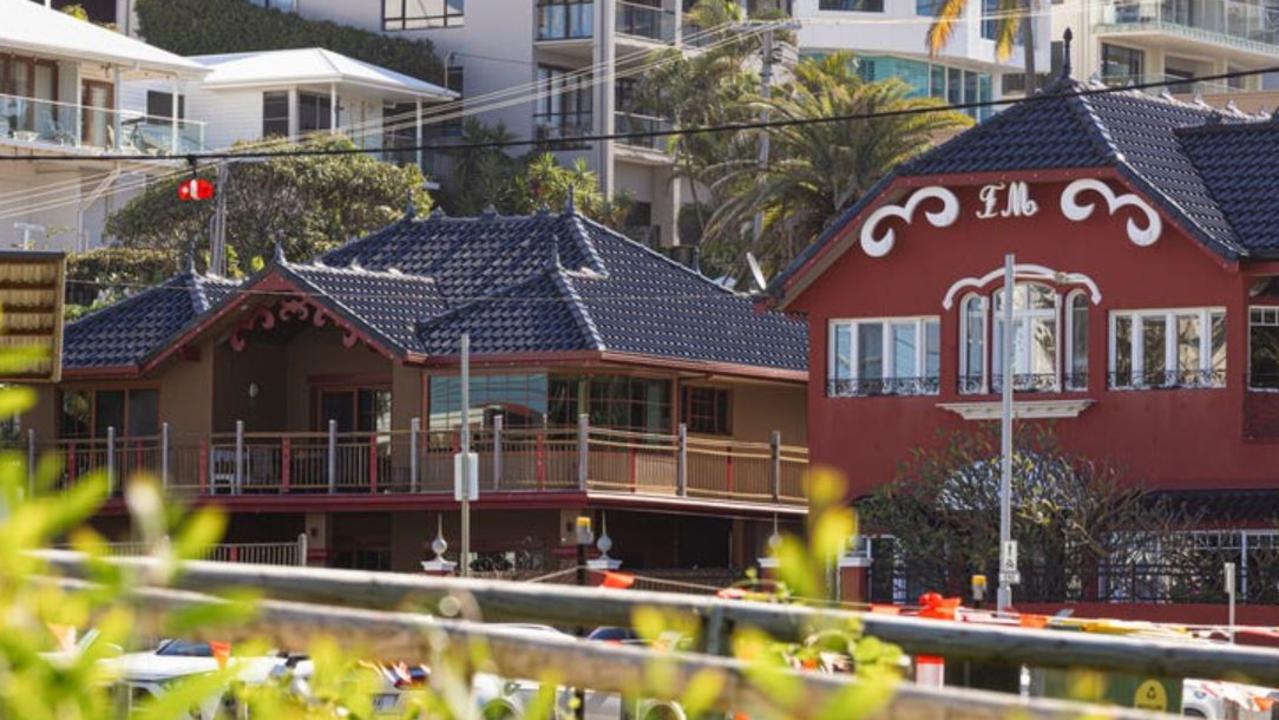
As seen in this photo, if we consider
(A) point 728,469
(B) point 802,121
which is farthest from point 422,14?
(A) point 728,469

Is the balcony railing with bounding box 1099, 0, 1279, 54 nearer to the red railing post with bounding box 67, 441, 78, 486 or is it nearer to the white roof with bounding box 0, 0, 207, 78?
the white roof with bounding box 0, 0, 207, 78

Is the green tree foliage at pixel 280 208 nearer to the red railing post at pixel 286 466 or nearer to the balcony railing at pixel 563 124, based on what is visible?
the balcony railing at pixel 563 124

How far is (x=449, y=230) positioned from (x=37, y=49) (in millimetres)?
24401

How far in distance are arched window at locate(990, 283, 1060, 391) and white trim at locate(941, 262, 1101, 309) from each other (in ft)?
0.79

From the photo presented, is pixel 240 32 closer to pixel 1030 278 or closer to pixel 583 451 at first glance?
pixel 583 451

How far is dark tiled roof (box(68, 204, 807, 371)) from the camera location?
51.1 metres

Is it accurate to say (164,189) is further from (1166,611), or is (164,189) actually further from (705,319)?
(1166,611)

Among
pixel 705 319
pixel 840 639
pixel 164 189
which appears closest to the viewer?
pixel 840 639

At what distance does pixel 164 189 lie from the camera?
76000 mm

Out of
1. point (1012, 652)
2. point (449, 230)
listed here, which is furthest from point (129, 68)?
point (1012, 652)

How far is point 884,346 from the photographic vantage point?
46.6 metres

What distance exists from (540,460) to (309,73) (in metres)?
39.9

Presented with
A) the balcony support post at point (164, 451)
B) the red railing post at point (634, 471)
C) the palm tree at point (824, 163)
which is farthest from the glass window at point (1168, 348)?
the balcony support post at point (164, 451)

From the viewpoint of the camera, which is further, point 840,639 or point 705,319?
point 705,319
